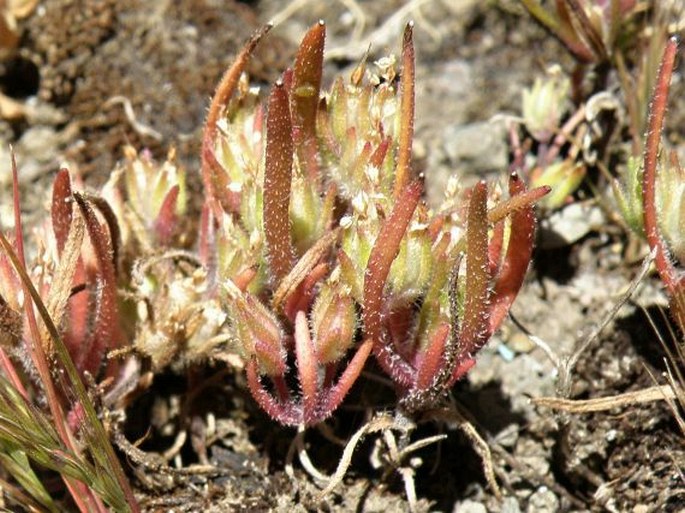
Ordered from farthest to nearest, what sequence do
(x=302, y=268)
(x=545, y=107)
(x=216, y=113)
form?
(x=545, y=107) < (x=216, y=113) < (x=302, y=268)

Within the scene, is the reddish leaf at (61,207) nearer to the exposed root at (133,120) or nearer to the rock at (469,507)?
the exposed root at (133,120)

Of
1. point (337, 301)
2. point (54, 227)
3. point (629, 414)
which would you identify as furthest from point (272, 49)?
point (629, 414)

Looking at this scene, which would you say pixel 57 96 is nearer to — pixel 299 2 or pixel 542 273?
pixel 299 2

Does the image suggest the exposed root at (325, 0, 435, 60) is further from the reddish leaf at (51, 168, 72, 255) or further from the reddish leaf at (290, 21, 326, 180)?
the reddish leaf at (51, 168, 72, 255)

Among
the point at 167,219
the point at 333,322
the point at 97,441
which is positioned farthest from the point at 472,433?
the point at 167,219

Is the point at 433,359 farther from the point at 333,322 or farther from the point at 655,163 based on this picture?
the point at 655,163
